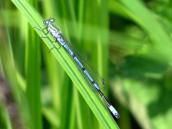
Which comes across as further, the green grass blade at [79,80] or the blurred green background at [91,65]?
the blurred green background at [91,65]

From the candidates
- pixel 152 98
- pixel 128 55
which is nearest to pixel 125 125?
pixel 152 98

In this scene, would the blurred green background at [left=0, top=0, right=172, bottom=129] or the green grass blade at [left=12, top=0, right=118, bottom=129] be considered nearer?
the green grass blade at [left=12, top=0, right=118, bottom=129]

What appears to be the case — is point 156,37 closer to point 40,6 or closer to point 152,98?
point 152,98

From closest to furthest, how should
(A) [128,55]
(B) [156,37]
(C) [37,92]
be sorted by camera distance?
1. (B) [156,37]
2. (C) [37,92]
3. (A) [128,55]

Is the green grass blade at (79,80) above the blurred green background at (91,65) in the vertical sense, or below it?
below
